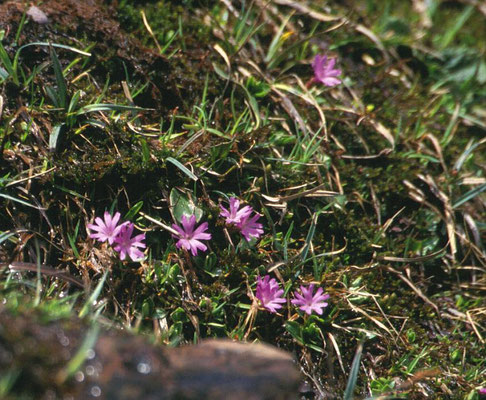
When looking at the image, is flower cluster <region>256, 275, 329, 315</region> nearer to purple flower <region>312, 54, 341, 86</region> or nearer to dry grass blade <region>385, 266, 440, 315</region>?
dry grass blade <region>385, 266, 440, 315</region>

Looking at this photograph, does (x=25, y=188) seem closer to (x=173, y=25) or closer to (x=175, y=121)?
(x=175, y=121)

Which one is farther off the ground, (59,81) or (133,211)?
(59,81)

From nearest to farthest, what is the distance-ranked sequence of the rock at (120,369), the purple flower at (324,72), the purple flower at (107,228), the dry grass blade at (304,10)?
1. the rock at (120,369)
2. the purple flower at (107,228)
3. the purple flower at (324,72)
4. the dry grass blade at (304,10)

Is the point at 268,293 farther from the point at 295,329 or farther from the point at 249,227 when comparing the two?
the point at 249,227

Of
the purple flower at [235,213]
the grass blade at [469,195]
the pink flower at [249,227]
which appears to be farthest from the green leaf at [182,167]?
the grass blade at [469,195]

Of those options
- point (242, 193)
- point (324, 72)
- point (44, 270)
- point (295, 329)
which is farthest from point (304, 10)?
point (44, 270)

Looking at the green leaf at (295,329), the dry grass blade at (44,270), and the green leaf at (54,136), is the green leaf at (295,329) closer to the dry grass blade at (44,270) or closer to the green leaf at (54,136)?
the dry grass blade at (44,270)
